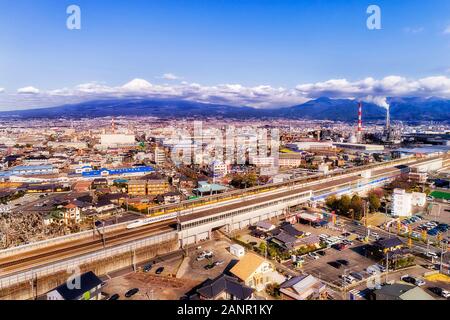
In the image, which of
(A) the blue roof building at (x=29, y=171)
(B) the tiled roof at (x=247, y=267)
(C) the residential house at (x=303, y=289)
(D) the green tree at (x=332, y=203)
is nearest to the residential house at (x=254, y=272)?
(B) the tiled roof at (x=247, y=267)

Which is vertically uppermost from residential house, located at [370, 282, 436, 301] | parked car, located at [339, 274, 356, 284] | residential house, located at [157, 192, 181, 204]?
residential house, located at [157, 192, 181, 204]

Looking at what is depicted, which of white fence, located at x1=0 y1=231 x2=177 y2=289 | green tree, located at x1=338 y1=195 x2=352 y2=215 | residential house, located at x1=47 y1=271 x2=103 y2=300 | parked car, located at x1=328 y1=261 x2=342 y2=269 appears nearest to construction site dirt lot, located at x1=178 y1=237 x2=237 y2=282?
white fence, located at x1=0 y1=231 x2=177 y2=289

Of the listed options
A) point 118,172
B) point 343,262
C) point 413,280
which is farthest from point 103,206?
point 413,280

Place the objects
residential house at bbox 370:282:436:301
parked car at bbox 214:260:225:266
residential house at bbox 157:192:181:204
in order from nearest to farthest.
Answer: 1. residential house at bbox 370:282:436:301
2. parked car at bbox 214:260:225:266
3. residential house at bbox 157:192:181:204

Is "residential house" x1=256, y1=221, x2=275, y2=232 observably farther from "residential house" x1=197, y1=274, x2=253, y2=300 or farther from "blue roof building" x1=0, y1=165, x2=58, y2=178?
"blue roof building" x1=0, y1=165, x2=58, y2=178

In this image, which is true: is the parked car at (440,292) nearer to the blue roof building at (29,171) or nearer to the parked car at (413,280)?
the parked car at (413,280)
